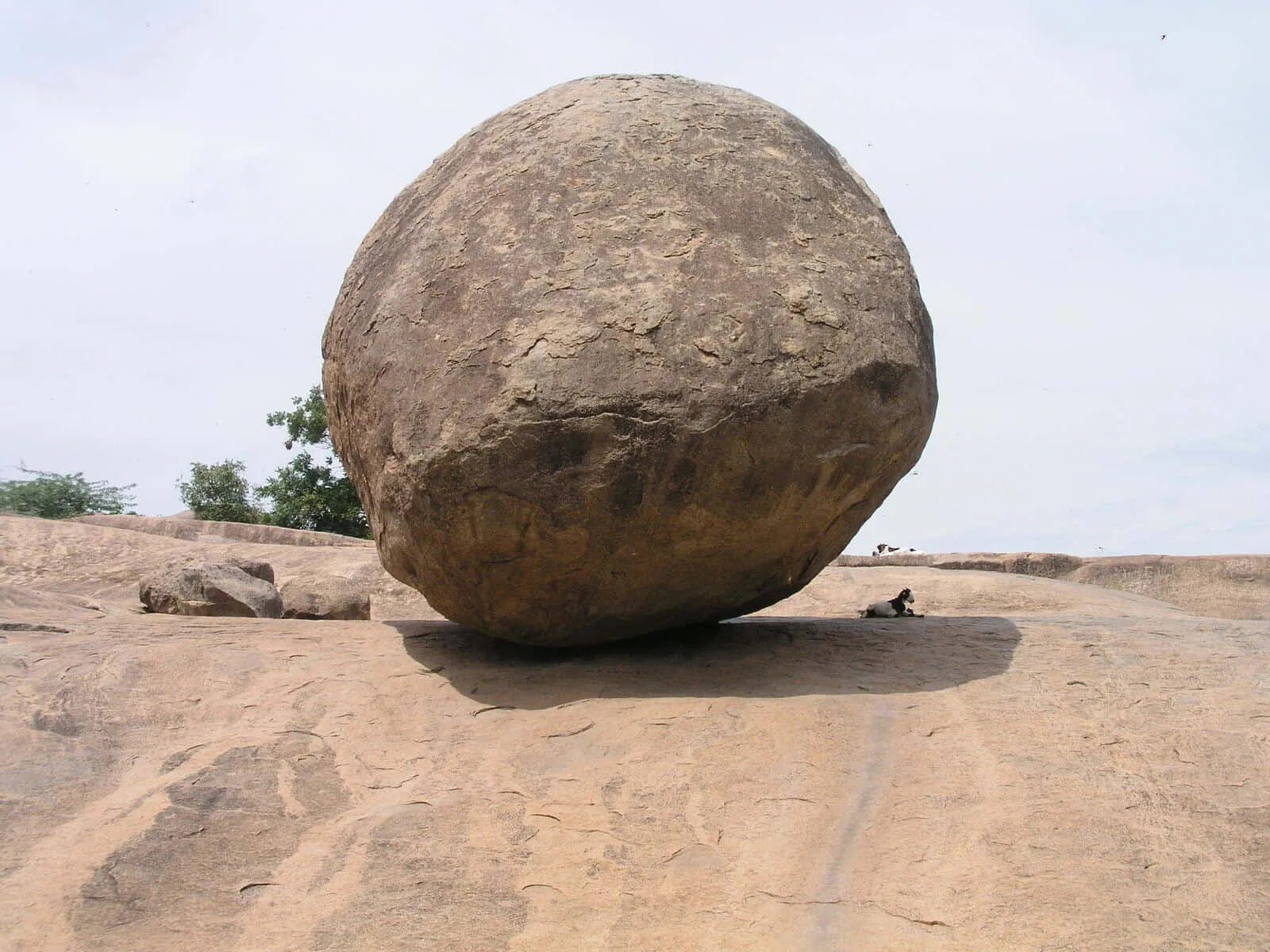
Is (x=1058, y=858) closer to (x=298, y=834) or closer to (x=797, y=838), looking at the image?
(x=797, y=838)

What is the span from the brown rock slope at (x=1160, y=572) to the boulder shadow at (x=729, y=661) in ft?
10.1

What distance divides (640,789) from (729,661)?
3.29 ft

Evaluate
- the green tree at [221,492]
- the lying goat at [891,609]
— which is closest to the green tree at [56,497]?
the green tree at [221,492]

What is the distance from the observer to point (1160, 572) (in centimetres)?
775

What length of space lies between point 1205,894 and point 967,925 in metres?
0.53

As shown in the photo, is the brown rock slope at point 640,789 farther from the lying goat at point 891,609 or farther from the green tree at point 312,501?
the green tree at point 312,501

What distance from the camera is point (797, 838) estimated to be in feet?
9.25

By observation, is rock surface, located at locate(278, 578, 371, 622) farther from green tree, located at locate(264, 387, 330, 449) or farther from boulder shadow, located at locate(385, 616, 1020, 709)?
green tree, located at locate(264, 387, 330, 449)

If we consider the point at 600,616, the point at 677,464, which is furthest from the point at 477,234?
the point at 600,616

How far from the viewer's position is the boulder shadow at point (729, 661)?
12.3 ft

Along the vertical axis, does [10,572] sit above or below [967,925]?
above

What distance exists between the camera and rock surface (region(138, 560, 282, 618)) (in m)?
5.01

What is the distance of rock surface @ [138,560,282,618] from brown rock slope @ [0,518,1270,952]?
1.72ft

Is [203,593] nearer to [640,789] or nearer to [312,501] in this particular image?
[640,789]
